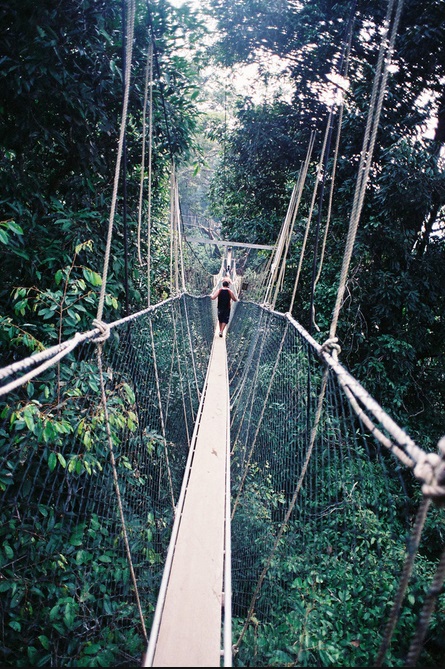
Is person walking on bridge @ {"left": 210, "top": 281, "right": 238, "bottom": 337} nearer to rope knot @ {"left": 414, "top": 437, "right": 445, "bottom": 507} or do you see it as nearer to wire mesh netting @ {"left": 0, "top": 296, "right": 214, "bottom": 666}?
wire mesh netting @ {"left": 0, "top": 296, "right": 214, "bottom": 666}

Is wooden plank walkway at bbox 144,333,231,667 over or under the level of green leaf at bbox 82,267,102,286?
under

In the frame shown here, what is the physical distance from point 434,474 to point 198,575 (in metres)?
1.17

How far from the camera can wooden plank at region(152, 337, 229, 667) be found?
3.56 feet

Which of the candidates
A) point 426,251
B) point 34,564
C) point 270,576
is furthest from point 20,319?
point 426,251

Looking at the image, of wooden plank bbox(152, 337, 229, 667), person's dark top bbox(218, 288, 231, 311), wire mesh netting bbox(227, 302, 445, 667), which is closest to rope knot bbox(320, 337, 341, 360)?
wire mesh netting bbox(227, 302, 445, 667)

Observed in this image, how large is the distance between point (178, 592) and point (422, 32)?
3.92m

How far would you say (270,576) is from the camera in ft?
5.66

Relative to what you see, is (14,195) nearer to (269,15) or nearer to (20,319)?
(20,319)

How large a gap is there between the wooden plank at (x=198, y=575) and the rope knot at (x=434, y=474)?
0.95 m

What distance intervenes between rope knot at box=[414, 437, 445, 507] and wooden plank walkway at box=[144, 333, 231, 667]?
939 millimetres

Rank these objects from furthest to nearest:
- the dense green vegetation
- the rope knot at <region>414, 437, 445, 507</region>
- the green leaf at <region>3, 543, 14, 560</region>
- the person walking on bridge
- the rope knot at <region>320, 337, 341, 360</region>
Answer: the person walking on bridge → the dense green vegetation → the green leaf at <region>3, 543, 14, 560</region> → the rope knot at <region>320, 337, 341, 360</region> → the rope knot at <region>414, 437, 445, 507</region>

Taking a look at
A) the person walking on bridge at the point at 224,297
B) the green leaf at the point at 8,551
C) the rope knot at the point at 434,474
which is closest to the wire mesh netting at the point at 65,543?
the green leaf at the point at 8,551

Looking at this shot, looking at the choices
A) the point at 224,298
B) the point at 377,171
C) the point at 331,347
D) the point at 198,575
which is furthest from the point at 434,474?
the point at 224,298

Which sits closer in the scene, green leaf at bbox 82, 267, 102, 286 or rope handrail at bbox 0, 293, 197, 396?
rope handrail at bbox 0, 293, 197, 396
